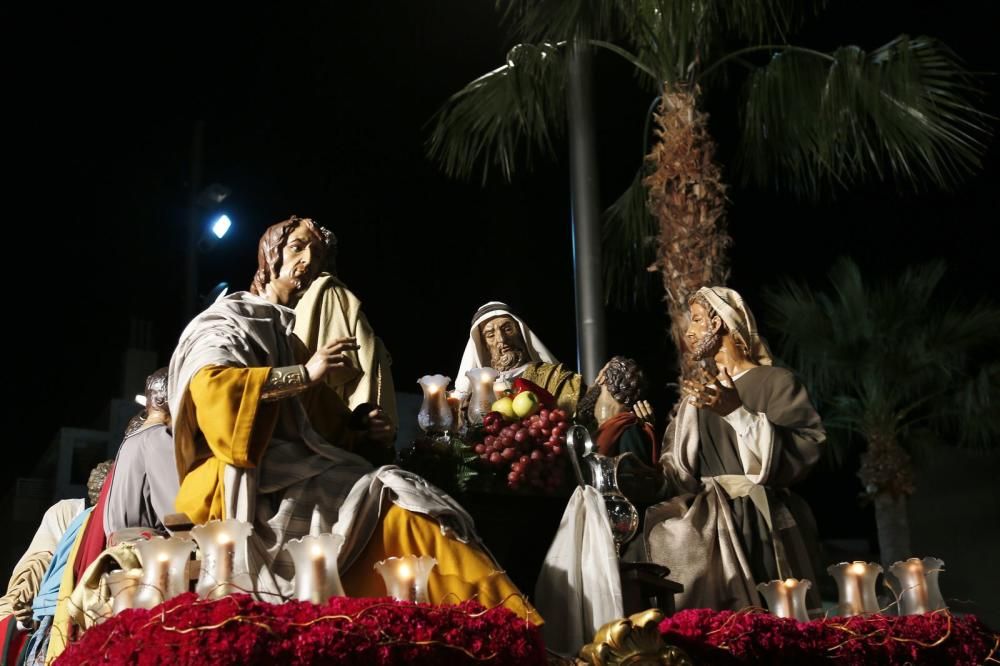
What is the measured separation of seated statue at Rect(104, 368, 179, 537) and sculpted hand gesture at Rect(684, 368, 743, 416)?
8.39 ft

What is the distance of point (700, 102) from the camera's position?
985 cm

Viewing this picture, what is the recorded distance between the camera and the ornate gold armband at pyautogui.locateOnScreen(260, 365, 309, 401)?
512 cm

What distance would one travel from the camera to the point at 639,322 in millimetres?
17219

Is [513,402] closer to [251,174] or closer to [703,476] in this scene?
[703,476]

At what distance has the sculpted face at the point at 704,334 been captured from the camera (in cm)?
691

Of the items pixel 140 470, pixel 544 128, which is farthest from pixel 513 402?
pixel 544 128

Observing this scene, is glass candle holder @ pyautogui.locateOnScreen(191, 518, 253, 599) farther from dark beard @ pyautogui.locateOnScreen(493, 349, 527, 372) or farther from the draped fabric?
dark beard @ pyautogui.locateOnScreen(493, 349, 527, 372)

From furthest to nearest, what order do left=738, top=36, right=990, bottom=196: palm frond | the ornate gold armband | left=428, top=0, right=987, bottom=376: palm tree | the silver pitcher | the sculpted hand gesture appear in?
left=738, top=36, right=990, bottom=196: palm frond, left=428, top=0, right=987, bottom=376: palm tree, the sculpted hand gesture, the silver pitcher, the ornate gold armband

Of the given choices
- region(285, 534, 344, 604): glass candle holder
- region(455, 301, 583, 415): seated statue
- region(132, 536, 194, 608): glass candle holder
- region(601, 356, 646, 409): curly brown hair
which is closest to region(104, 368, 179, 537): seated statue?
region(132, 536, 194, 608): glass candle holder

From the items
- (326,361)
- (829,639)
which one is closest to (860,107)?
(829,639)

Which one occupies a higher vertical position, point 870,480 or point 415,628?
point 870,480

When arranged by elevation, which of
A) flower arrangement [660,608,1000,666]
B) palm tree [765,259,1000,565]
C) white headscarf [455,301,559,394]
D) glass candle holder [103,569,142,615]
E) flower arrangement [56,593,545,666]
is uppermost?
palm tree [765,259,1000,565]

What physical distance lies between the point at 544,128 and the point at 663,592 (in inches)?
212

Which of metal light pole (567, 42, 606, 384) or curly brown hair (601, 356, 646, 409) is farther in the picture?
metal light pole (567, 42, 606, 384)
